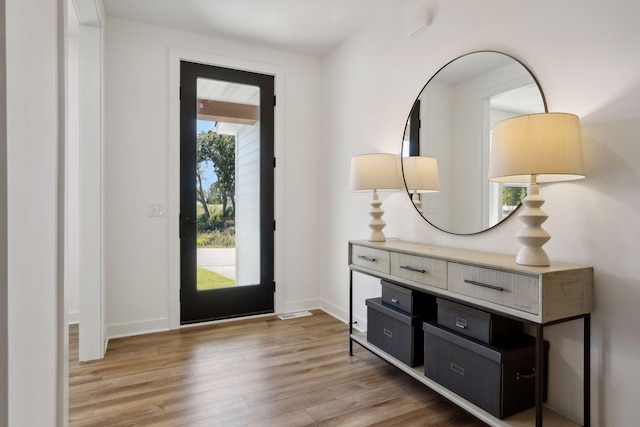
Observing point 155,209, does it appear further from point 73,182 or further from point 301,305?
point 301,305

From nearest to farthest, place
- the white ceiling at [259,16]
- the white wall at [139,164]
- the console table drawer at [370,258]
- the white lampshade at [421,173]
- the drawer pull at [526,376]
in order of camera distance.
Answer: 1. the drawer pull at [526,376]
2. the console table drawer at [370,258]
3. the white lampshade at [421,173]
4. the white ceiling at [259,16]
5. the white wall at [139,164]

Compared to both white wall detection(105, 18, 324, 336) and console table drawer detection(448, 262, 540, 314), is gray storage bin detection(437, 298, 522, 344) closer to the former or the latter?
console table drawer detection(448, 262, 540, 314)

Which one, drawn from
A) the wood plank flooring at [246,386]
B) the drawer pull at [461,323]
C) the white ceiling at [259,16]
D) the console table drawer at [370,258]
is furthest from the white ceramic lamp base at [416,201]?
the white ceiling at [259,16]

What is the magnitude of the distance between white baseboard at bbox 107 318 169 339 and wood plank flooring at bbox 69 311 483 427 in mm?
103

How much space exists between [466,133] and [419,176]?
1.52 ft

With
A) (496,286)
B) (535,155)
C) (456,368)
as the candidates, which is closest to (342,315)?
(456,368)

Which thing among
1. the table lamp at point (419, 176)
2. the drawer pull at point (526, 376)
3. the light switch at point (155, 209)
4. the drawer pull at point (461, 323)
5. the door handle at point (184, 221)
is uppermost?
the table lamp at point (419, 176)

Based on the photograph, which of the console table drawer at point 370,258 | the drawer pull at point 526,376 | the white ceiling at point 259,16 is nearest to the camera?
the drawer pull at point 526,376

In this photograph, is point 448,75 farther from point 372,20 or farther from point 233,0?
point 233,0

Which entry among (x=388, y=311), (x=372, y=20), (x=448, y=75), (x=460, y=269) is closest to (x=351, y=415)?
(x=388, y=311)

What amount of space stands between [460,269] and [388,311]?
687 mm

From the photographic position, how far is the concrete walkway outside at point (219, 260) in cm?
341

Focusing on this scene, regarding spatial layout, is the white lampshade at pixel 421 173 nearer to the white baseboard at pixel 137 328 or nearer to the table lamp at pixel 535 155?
the table lamp at pixel 535 155

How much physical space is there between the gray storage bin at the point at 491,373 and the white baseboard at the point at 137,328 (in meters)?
2.42
